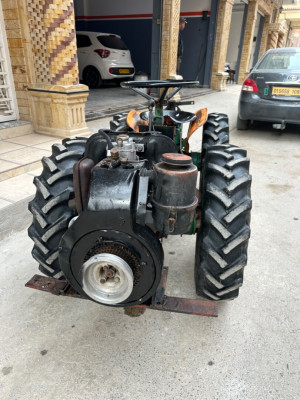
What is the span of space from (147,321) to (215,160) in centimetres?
108

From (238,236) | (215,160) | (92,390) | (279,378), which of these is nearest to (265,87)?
(215,160)

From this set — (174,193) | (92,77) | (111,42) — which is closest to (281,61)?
(174,193)

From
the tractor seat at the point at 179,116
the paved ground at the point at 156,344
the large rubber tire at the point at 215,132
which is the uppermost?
the tractor seat at the point at 179,116

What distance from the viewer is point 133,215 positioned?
138cm

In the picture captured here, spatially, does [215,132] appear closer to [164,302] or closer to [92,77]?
[164,302]

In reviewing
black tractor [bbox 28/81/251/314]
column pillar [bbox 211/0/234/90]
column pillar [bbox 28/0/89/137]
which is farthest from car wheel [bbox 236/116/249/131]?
column pillar [bbox 211/0/234/90]

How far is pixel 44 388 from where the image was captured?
5.00 feet

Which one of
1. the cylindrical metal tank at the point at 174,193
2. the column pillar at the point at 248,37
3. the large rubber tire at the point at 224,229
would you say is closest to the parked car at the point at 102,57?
the column pillar at the point at 248,37

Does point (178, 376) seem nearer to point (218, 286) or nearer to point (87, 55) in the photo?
point (218, 286)

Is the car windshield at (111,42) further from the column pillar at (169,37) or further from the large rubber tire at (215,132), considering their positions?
the large rubber tire at (215,132)

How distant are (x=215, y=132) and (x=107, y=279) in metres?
2.24

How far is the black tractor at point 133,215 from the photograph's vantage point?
1.36m

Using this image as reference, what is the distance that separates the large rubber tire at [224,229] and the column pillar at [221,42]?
12409 millimetres

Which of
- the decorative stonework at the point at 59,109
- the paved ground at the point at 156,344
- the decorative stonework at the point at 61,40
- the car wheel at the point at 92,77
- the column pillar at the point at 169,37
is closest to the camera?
the paved ground at the point at 156,344
